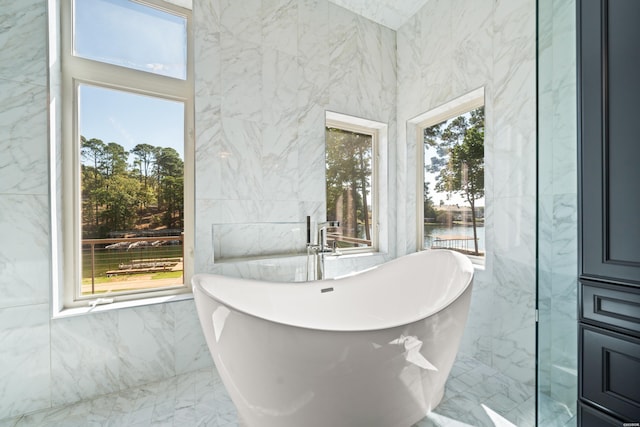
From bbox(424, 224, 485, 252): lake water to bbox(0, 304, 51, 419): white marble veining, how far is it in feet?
8.25

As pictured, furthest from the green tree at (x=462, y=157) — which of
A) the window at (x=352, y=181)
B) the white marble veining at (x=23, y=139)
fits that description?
the white marble veining at (x=23, y=139)

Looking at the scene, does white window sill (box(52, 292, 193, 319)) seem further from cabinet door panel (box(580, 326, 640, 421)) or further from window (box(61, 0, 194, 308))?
cabinet door panel (box(580, 326, 640, 421))

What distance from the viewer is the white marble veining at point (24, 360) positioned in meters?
1.33

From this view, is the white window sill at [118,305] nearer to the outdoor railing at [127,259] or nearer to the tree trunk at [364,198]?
the outdoor railing at [127,259]

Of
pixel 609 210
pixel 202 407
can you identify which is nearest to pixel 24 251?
pixel 202 407

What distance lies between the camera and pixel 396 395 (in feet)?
3.15

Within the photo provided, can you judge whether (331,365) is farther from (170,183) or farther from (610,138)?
(170,183)

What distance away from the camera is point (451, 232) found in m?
2.17

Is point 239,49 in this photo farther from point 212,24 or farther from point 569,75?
point 569,75

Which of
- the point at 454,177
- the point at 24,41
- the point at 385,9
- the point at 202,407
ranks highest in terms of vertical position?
the point at 385,9

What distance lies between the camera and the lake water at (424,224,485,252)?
1938 mm

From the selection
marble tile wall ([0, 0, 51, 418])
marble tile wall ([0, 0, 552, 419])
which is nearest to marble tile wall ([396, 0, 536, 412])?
marble tile wall ([0, 0, 552, 419])

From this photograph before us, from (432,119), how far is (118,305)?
8.43 ft

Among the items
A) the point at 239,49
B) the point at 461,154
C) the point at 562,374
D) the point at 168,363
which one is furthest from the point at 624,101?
the point at 168,363
